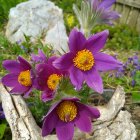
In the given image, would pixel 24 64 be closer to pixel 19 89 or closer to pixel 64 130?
pixel 19 89

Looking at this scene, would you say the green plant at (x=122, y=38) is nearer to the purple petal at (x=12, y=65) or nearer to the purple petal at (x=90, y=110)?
the purple petal at (x=12, y=65)

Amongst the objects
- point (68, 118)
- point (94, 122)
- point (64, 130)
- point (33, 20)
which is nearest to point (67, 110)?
point (68, 118)

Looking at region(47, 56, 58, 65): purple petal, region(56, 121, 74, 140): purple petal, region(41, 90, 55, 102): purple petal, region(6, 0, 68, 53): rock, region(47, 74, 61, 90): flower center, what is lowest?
region(6, 0, 68, 53): rock

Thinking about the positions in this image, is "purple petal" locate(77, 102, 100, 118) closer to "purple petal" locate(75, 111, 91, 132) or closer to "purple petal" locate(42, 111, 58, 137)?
"purple petal" locate(75, 111, 91, 132)

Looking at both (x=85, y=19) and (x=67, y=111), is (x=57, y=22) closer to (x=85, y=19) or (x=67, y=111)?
(x=85, y=19)

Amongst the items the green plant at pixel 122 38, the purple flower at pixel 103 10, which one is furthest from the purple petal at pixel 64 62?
the green plant at pixel 122 38

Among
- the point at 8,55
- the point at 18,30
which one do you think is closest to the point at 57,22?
the point at 18,30

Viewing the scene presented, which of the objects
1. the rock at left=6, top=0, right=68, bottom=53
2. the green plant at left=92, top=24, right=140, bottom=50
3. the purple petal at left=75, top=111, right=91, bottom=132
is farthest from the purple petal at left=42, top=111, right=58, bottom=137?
the green plant at left=92, top=24, right=140, bottom=50
